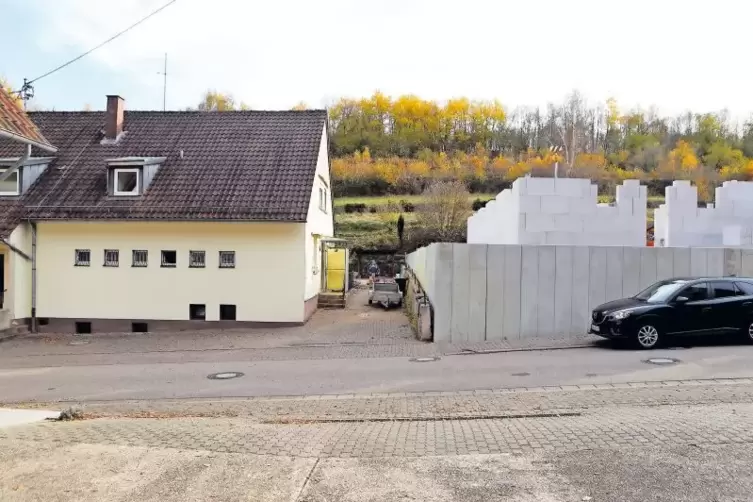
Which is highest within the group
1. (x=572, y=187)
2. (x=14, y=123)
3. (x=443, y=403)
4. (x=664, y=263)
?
(x=572, y=187)

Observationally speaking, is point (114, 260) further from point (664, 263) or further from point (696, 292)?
point (696, 292)

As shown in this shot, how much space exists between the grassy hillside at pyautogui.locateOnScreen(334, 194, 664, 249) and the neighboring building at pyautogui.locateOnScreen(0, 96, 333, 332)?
27728 mm

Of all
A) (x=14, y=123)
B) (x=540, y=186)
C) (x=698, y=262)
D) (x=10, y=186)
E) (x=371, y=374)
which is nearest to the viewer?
(x=14, y=123)

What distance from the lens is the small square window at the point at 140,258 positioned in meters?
19.5

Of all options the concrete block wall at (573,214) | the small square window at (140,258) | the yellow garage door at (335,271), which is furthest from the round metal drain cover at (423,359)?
the yellow garage door at (335,271)

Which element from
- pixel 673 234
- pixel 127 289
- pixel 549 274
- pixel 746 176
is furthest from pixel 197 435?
pixel 746 176

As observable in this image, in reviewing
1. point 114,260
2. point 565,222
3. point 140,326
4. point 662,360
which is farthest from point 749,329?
point 114,260

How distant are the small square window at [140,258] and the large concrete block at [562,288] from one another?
13.1 meters

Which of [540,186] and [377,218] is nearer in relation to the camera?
[540,186]

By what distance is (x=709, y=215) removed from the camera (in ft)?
68.9

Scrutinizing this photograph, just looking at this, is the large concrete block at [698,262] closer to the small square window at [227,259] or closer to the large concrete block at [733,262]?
the large concrete block at [733,262]

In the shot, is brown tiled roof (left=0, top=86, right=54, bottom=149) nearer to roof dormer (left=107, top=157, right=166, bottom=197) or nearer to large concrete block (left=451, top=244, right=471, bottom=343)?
large concrete block (left=451, top=244, right=471, bottom=343)

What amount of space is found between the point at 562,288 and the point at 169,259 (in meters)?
12.6

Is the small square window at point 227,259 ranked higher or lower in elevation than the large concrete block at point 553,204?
lower
